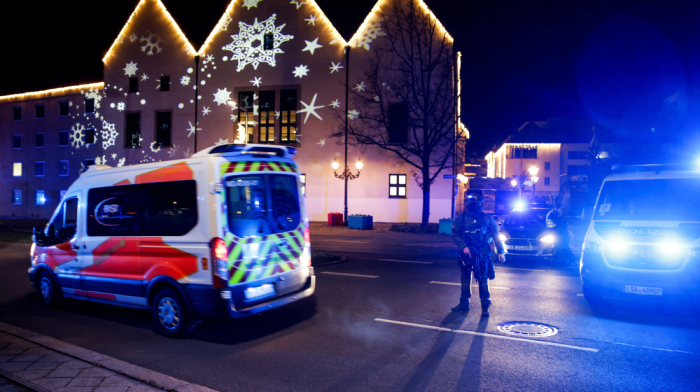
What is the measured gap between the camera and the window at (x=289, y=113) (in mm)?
34312

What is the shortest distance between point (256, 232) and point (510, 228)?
8992 mm

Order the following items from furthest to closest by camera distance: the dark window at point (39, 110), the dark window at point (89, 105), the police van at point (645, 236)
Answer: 1. the dark window at point (39, 110)
2. the dark window at point (89, 105)
3. the police van at point (645, 236)

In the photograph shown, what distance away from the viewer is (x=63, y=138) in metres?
42.9

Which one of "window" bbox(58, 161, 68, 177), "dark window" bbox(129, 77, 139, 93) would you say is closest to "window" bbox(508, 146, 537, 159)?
"dark window" bbox(129, 77, 139, 93)

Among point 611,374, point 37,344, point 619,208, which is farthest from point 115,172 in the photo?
point 619,208

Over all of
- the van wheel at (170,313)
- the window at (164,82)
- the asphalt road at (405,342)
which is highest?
the window at (164,82)

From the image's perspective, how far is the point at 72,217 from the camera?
24.7 feet

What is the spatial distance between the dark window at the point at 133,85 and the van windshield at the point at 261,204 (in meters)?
36.3

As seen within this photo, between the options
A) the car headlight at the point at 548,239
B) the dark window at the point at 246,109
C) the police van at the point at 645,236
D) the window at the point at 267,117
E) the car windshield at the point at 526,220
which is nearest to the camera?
the police van at the point at 645,236

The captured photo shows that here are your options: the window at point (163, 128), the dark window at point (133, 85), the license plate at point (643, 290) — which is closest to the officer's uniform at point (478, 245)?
the license plate at point (643, 290)

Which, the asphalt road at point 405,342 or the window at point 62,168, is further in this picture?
the window at point 62,168

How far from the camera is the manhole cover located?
5.96 m

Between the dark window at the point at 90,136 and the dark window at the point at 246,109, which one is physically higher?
the dark window at the point at 246,109

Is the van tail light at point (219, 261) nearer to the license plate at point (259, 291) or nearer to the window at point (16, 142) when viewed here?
the license plate at point (259, 291)
